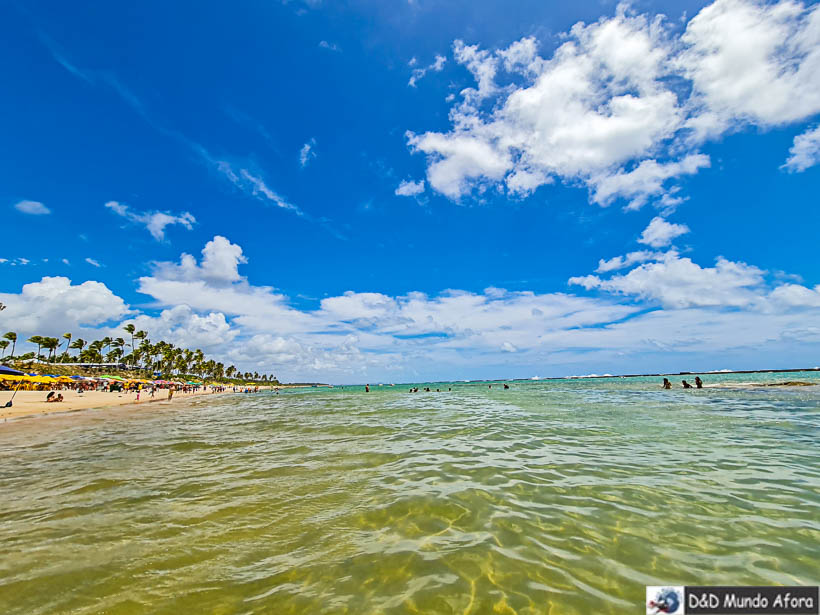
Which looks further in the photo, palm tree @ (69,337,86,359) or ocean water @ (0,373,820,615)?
palm tree @ (69,337,86,359)

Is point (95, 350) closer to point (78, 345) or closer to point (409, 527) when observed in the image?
point (78, 345)

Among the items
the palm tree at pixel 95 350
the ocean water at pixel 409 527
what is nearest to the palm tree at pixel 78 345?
the palm tree at pixel 95 350

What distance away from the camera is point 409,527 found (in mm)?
6250

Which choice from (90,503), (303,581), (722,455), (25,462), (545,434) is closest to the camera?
(303,581)

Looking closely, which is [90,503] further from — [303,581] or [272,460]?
[303,581]

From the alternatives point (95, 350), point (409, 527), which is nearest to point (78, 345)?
point (95, 350)

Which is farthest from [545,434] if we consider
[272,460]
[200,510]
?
[200,510]

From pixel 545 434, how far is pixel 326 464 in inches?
366

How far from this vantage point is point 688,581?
4.43 metres

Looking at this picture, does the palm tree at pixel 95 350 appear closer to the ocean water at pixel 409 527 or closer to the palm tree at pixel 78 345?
the palm tree at pixel 78 345

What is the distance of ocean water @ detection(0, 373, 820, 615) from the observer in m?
4.36

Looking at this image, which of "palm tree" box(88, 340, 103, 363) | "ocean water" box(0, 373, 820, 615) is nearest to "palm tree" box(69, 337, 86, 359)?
"palm tree" box(88, 340, 103, 363)

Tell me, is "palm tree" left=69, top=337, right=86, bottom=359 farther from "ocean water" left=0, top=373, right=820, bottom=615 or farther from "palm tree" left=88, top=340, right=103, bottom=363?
"ocean water" left=0, top=373, right=820, bottom=615

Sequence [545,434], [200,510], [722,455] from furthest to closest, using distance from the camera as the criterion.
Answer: [545,434] < [722,455] < [200,510]
